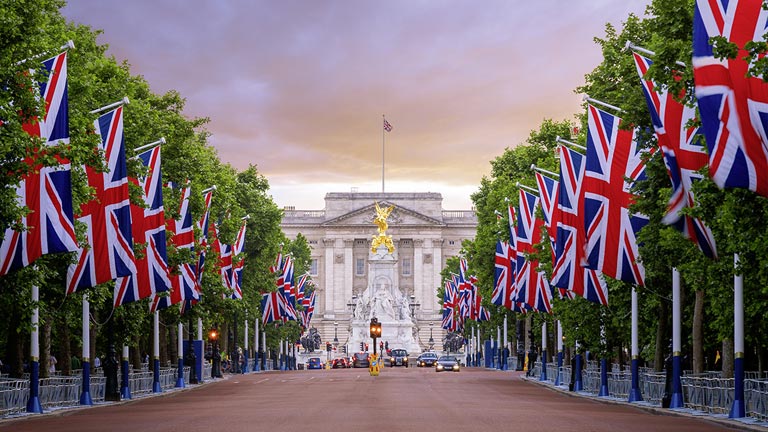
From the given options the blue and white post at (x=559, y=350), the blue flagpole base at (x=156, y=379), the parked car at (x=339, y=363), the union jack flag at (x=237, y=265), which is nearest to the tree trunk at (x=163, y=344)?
the union jack flag at (x=237, y=265)

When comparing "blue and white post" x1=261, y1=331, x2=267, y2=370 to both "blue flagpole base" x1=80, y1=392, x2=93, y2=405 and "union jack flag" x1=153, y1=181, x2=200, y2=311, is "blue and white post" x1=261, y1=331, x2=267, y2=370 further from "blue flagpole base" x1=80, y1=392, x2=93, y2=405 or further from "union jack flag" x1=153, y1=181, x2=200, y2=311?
"blue flagpole base" x1=80, y1=392, x2=93, y2=405

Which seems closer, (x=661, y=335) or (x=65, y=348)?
(x=661, y=335)

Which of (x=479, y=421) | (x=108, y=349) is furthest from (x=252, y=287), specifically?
(x=479, y=421)

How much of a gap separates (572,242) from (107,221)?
15.2 m

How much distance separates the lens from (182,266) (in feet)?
185

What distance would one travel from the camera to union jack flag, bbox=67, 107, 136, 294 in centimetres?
3909

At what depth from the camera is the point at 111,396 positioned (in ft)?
163

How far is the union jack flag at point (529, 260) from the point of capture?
59.2 metres

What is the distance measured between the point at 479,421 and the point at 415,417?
2116mm

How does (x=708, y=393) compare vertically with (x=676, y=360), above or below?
below

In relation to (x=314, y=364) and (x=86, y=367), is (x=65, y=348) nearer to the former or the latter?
(x=86, y=367)

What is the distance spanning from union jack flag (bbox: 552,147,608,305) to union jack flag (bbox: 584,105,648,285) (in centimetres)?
294

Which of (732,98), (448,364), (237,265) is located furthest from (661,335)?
(448,364)

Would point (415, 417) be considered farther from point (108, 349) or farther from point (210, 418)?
point (108, 349)
